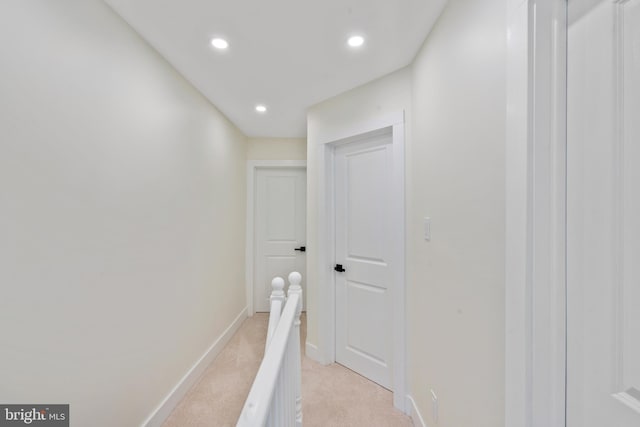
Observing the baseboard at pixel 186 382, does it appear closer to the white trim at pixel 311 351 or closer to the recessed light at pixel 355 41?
the white trim at pixel 311 351

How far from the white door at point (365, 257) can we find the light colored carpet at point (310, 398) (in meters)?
0.17

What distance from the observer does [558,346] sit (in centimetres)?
74

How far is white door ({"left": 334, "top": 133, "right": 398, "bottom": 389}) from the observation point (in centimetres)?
218

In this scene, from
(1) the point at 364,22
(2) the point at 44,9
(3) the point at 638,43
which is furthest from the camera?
(1) the point at 364,22

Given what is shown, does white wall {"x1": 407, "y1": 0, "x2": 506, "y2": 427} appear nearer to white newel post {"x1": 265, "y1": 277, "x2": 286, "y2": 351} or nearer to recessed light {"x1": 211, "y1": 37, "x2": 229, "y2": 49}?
white newel post {"x1": 265, "y1": 277, "x2": 286, "y2": 351}

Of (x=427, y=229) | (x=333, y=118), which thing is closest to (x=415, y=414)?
(x=427, y=229)

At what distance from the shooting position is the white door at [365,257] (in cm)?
218

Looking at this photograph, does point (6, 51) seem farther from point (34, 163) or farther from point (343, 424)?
point (343, 424)

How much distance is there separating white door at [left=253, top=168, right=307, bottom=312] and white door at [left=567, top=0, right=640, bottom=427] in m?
3.22

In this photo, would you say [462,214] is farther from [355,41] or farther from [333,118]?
[333,118]

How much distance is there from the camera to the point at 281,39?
5.43 ft

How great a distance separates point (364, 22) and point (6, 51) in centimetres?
153

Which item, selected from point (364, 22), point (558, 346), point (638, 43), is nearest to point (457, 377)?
point (558, 346)

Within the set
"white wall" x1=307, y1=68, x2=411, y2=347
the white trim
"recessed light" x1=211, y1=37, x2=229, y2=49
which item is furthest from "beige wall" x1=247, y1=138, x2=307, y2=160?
the white trim
